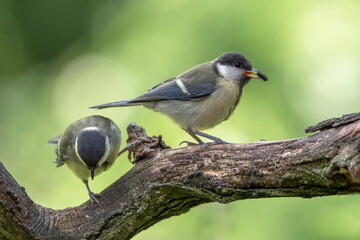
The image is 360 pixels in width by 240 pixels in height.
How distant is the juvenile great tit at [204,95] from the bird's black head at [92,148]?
0.22 m

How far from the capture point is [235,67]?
2939 millimetres

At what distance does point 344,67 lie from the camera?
275 cm

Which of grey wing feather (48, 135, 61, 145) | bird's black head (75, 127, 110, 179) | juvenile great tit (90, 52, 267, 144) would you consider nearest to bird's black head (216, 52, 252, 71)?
juvenile great tit (90, 52, 267, 144)

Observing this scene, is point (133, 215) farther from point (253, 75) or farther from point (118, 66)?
point (118, 66)

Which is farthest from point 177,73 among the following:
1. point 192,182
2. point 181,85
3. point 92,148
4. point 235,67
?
point 192,182

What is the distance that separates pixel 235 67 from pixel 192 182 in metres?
1.03

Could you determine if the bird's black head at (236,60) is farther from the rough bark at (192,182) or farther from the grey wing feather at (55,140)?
the grey wing feather at (55,140)

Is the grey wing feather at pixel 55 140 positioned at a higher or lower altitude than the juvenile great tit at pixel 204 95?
higher

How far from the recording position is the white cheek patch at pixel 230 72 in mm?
2945

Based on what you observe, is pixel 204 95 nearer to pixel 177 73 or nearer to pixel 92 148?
pixel 177 73

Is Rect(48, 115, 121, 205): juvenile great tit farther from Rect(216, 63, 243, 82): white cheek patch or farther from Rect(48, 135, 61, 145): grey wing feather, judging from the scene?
Rect(216, 63, 243, 82): white cheek patch

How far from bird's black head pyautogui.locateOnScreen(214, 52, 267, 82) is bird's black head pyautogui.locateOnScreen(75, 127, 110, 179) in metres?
0.86

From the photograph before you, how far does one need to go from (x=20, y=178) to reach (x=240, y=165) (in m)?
2.49

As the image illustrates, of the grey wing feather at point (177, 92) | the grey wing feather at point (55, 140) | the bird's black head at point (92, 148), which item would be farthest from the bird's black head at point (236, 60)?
the grey wing feather at point (55, 140)
